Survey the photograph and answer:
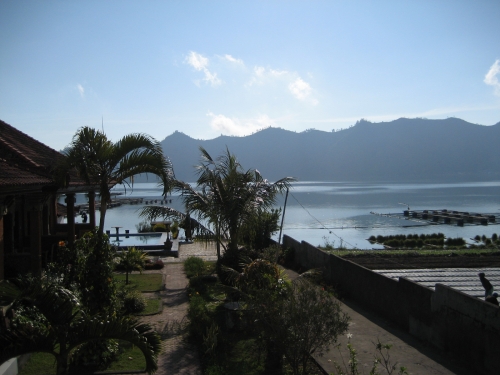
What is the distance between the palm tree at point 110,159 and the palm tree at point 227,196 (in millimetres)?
3393

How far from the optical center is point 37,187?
8664 mm

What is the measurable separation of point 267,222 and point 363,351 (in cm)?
1290

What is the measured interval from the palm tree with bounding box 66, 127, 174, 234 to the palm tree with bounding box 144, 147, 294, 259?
3.39 metres

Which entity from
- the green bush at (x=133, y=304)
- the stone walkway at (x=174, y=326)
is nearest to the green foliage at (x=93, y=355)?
the stone walkway at (x=174, y=326)

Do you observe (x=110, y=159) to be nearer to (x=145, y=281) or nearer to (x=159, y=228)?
(x=145, y=281)

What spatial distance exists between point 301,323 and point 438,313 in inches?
152

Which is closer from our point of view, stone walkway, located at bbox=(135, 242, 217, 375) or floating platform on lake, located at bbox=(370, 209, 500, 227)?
stone walkway, located at bbox=(135, 242, 217, 375)

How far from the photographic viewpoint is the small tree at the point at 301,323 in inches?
244

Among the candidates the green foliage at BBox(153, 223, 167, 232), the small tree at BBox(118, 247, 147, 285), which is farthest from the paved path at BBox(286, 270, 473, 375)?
the green foliage at BBox(153, 223, 167, 232)

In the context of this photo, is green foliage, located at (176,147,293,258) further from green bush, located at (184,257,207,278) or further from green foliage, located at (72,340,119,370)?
green foliage, located at (72,340,119,370)

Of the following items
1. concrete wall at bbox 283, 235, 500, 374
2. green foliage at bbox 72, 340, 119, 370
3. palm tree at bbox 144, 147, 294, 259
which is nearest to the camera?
green foliage at bbox 72, 340, 119, 370

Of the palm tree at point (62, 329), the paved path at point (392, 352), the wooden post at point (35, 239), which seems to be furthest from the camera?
the wooden post at point (35, 239)

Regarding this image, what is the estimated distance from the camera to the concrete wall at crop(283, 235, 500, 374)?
7441 mm

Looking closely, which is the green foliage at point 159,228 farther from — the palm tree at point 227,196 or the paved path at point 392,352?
the paved path at point 392,352
